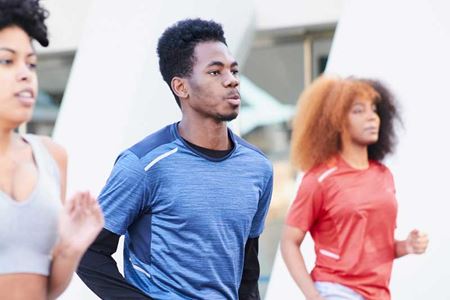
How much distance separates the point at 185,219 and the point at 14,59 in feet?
3.99

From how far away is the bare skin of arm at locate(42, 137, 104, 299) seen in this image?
2.46 metres

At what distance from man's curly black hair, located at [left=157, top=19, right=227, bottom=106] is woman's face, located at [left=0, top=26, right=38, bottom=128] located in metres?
1.39

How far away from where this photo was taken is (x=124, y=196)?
3.58 metres

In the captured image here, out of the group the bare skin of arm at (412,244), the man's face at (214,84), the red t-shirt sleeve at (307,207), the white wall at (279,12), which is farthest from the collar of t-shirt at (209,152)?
the white wall at (279,12)

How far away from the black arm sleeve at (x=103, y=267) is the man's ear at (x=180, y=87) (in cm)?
65

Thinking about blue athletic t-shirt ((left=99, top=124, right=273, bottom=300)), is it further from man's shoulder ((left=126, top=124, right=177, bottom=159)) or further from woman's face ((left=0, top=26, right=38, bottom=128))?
woman's face ((left=0, top=26, right=38, bottom=128))

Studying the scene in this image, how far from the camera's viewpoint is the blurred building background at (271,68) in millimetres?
8500

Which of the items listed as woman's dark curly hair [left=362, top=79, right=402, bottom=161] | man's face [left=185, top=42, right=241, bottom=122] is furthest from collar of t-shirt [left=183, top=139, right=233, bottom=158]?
woman's dark curly hair [left=362, top=79, right=402, bottom=161]

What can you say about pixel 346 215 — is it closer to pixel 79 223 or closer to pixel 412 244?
pixel 412 244

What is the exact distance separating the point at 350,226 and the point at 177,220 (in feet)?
3.86

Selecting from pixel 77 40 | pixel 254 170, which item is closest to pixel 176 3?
pixel 77 40

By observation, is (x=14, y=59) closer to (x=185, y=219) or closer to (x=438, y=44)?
(x=185, y=219)

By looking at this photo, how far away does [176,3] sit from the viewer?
7.98m

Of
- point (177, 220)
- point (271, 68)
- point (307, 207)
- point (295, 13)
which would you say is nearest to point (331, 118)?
point (307, 207)
